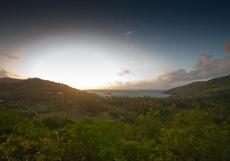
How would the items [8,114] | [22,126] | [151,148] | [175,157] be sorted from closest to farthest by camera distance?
[175,157] → [151,148] → [22,126] → [8,114]

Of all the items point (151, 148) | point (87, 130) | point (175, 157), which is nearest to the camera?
point (175, 157)

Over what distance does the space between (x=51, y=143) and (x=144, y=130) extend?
61.3 ft

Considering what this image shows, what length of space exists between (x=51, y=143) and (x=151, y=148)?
1091cm

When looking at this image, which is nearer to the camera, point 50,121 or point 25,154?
point 25,154

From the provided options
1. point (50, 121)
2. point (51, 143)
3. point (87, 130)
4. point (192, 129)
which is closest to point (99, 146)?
point (87, 130)

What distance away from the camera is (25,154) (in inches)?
1078

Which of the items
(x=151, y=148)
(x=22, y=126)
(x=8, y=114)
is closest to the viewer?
(x=151, y=148)

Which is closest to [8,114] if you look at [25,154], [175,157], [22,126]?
[22,126]

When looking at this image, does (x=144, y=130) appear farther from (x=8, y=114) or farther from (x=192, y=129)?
(x=8, y=114)

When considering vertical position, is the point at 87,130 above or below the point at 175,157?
above

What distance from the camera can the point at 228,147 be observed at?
27.5 m

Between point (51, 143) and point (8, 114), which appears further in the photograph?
point (8, 114)

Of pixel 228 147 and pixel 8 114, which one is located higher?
pixel 8 114

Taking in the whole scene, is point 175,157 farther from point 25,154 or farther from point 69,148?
point 25,154
